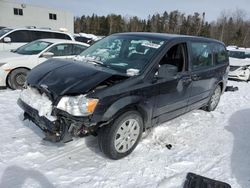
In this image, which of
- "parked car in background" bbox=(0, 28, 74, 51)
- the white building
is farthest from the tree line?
"parked car in background" bbox=(0, 28, 74, 51)

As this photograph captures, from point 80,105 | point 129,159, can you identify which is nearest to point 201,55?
point 129,159

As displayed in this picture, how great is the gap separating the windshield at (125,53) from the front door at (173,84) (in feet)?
0.89

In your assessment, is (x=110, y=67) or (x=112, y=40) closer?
(x=110, y=67)

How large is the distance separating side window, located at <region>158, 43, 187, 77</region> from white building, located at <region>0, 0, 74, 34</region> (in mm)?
32703

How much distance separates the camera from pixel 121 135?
3.53m

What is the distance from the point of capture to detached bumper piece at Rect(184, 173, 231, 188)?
3.15 m

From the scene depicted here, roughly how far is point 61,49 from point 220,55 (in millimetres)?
4754

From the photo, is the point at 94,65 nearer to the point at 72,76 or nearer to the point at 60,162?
the point at 72,76

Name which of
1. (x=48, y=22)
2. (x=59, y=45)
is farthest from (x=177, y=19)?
(x=59, y=45)

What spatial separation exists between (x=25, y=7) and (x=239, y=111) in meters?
33.1

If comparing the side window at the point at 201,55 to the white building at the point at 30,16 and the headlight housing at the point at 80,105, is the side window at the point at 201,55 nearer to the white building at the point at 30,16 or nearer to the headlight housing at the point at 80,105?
the headlight housing at the point at 80,105

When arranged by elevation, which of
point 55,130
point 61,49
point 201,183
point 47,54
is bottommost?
point 201,183

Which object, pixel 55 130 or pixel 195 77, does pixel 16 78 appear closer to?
pixel 55 130

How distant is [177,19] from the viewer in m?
65.8
